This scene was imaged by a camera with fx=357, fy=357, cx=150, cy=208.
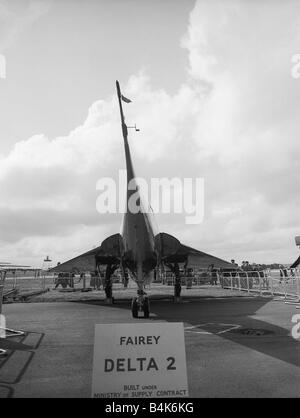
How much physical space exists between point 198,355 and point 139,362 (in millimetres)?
2735

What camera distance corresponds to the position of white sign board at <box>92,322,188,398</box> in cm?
378

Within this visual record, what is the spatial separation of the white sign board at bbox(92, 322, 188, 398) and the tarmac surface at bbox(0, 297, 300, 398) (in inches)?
28.2

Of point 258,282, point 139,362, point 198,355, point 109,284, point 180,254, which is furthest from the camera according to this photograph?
point 258,282

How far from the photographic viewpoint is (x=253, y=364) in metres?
5.66

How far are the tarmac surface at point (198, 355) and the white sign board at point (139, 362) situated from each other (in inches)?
28.2

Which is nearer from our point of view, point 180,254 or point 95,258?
point 95,258

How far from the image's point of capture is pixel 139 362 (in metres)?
3.89

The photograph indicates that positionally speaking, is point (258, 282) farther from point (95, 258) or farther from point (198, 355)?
point (198, 355)

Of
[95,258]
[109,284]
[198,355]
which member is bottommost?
[198,355]

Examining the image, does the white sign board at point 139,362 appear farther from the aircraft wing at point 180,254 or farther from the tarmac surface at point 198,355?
the aircraft wing at point 180,254

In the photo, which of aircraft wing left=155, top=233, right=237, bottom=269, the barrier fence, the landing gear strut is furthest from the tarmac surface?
the barrier fence

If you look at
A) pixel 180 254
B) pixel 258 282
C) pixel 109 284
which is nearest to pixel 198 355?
pixel 109 284

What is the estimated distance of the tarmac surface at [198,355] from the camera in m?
4.59
